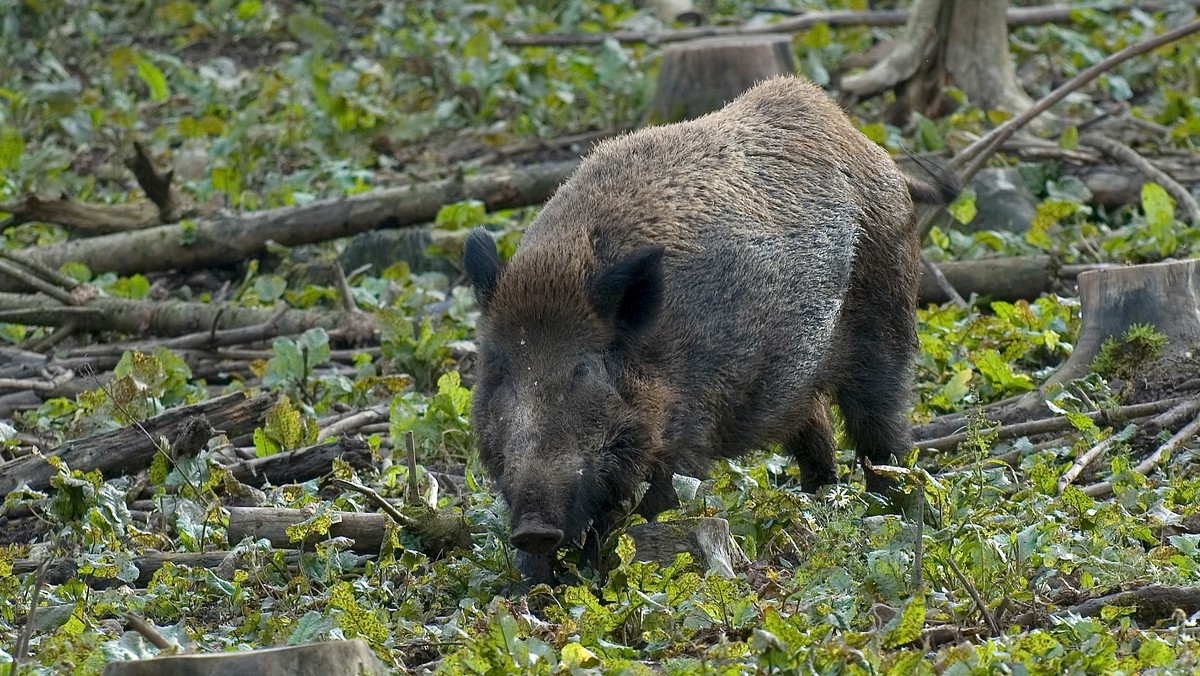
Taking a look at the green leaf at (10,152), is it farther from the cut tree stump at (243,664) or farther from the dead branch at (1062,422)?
the cut tree stump at (243,664)

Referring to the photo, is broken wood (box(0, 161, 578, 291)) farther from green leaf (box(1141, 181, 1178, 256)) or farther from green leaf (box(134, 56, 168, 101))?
green leaf (box(134, 56, 168, 101))

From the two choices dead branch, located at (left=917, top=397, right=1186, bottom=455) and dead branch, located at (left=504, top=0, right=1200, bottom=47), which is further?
dead branch, located at (left=504, top=0, right=1200, bottom=47)

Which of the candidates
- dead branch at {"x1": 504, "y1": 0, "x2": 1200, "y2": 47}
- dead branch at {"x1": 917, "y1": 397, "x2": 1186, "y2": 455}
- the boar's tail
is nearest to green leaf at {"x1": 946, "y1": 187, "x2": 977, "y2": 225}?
the boar's tail

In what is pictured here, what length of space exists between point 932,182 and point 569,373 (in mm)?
2314

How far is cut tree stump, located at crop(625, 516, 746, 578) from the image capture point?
161 inches

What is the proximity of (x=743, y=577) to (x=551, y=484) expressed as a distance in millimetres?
552

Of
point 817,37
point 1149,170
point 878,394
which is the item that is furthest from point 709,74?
point 878,394

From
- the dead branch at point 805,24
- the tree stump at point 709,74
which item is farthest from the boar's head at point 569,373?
the dead branch at point 805,24

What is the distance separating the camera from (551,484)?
Answer: 4.17 m

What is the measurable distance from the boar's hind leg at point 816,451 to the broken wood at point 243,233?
9.50 feet

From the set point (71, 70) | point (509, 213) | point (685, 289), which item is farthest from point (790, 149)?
point (71, 70)

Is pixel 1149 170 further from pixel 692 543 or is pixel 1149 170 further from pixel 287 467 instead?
pixel 692 543

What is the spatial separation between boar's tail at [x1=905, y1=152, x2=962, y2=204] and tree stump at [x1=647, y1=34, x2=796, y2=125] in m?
3.71

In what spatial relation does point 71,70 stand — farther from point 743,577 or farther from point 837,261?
point 743,577
